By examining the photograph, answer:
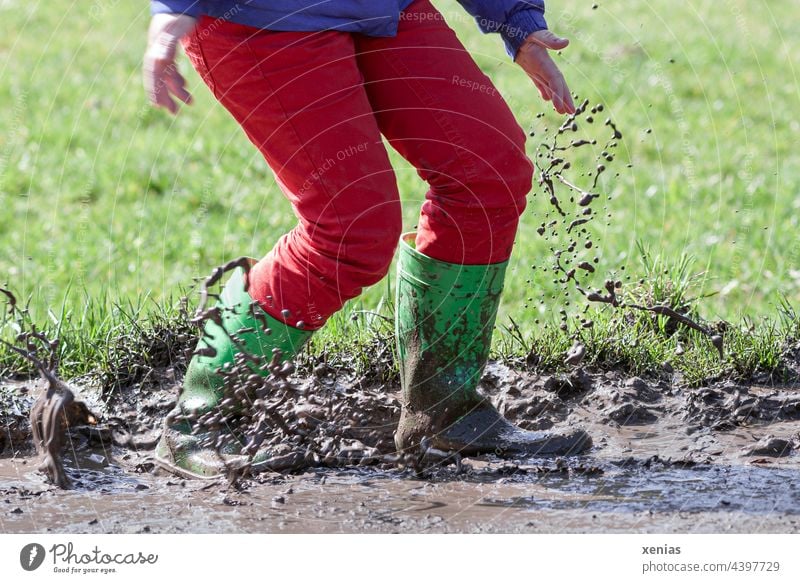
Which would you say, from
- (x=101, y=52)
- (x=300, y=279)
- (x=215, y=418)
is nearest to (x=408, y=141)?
(x=300, y=279)

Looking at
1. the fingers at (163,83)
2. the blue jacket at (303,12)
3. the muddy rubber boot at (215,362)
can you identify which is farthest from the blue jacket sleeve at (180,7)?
the muddy rubber boot at (215,362)

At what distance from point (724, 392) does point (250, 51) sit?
5.46ft

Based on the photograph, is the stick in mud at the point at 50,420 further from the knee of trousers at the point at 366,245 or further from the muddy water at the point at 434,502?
the knee of trousers at the point at 366,245

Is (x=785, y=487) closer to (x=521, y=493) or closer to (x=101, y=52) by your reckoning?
(x=521, y=493)

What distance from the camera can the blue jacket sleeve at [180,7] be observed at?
221cm

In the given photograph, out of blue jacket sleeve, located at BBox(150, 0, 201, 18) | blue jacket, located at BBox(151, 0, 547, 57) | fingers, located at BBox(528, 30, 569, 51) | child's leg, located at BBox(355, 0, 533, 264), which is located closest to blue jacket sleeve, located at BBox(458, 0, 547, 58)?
fingers, located at BBox(528, 30, 569, 51)

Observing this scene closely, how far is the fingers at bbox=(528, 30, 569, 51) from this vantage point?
2.58m

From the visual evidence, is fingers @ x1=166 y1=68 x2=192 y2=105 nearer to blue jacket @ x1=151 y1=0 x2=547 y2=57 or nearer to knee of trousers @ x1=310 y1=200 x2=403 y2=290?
blue jacket @ x1=151 y1=0 x2=547 y2=57

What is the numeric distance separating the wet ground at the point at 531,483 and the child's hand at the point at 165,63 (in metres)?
0.94

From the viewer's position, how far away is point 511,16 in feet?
8.75

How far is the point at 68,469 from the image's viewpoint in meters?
2.77

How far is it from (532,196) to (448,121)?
7.53 ft

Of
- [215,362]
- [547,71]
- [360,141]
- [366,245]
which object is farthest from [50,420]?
[547,71]

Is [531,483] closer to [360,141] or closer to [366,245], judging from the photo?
[366,245]
